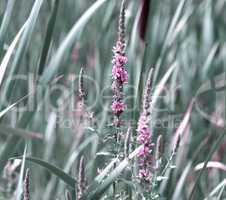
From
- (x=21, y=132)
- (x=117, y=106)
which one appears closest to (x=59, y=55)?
(x=117, y=106)

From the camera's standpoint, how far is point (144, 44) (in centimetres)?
172

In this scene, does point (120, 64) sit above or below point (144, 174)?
above

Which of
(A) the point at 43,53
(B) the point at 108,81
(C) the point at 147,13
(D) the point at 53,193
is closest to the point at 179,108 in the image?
(B) the point at 108,81

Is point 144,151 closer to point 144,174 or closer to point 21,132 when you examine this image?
point 144,174

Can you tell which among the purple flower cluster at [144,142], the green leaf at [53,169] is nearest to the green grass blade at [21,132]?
the green leaf at [53,169]

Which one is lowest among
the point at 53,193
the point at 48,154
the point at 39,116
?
Result: the point at 53,193

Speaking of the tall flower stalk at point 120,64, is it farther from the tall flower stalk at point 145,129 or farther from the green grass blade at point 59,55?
the green grass blade at point 59,55

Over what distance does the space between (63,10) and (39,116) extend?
2.52ft

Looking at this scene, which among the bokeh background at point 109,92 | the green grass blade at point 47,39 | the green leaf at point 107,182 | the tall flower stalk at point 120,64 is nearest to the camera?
the green leaf at point 107,182

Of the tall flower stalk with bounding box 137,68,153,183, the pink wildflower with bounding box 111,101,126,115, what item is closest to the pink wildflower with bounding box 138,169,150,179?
the tall flower stalk with bounding box 137,68,153,183

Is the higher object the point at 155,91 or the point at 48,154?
the point at 155,91

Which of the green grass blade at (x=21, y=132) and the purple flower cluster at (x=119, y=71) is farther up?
the purple flower cluster at (x=119, y=71)

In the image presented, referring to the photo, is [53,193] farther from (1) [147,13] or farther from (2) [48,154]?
(1) [147,13]

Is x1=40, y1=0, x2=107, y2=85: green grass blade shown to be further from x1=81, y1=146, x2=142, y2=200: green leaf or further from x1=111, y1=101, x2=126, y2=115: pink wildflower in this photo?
x1=81, y1=146, x2=142, y2=200: green leaf
